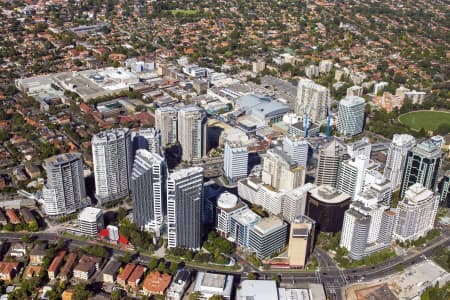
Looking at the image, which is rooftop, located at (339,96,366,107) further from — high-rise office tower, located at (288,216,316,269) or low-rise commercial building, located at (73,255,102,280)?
low-rise commercial building, located at (73,255,102,280)

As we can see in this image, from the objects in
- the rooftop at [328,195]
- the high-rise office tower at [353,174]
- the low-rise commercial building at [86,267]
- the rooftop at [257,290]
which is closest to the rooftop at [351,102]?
the high-rise office tower at [353,174]

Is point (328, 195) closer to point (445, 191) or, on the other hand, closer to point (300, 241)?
point (300, 241)

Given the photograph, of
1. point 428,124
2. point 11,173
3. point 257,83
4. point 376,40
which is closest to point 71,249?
point 11,173

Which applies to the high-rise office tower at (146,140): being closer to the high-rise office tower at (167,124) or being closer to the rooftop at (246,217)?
the high-rise office tower at (167,124)

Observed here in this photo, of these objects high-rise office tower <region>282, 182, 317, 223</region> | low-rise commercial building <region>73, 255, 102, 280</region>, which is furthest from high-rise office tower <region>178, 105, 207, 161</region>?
low-rise commercial building <region>73, 255, 102, 280</region>

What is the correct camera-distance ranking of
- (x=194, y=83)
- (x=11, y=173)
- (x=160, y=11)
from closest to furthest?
(x=11, y=173), (x=194, y=83), (x=160, y=11)

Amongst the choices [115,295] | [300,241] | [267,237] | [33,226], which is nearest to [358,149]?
[300,241]

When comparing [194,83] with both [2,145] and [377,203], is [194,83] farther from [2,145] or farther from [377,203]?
[377,203]
